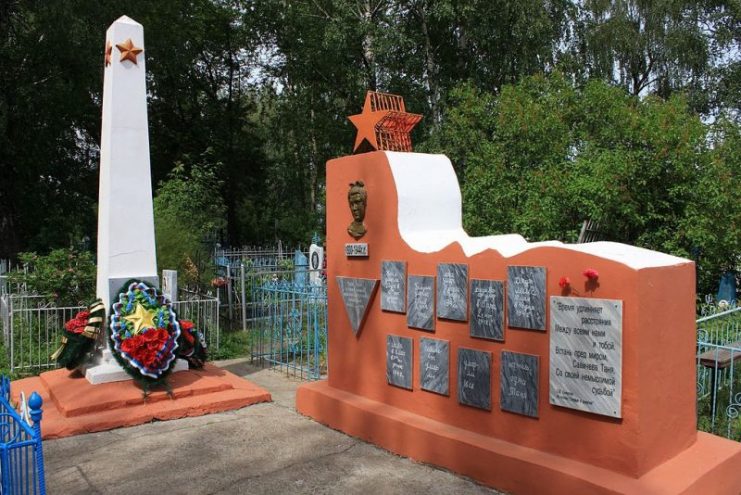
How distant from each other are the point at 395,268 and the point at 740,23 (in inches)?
856

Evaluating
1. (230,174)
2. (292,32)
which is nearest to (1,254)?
(230,174)

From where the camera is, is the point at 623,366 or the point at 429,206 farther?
the point at 429,206

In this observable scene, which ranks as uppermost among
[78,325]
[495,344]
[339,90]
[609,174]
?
[339,90]

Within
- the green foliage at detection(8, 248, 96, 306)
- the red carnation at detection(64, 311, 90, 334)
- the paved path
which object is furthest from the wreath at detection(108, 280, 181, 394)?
the green foliage at detection(8, 248, 96, 306)

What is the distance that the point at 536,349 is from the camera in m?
4.52

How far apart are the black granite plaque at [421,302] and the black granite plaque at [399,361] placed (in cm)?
23

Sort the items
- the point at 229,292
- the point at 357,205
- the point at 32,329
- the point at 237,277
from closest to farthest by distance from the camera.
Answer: the point at 357,205
the point at 32,329
the point at 229,292
the point at 237,277

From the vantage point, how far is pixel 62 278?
32.1 feet

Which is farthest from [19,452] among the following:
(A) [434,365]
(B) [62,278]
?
(B) [62,278]

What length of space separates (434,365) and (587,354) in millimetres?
1589

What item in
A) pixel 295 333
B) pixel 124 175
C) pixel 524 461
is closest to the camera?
pixel 524 461

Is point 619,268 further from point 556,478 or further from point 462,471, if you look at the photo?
point 462,471

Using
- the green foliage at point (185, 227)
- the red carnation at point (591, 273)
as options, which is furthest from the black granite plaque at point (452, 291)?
the green foliage at point (185, 227)

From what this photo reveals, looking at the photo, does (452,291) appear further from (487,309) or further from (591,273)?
(591,273)
